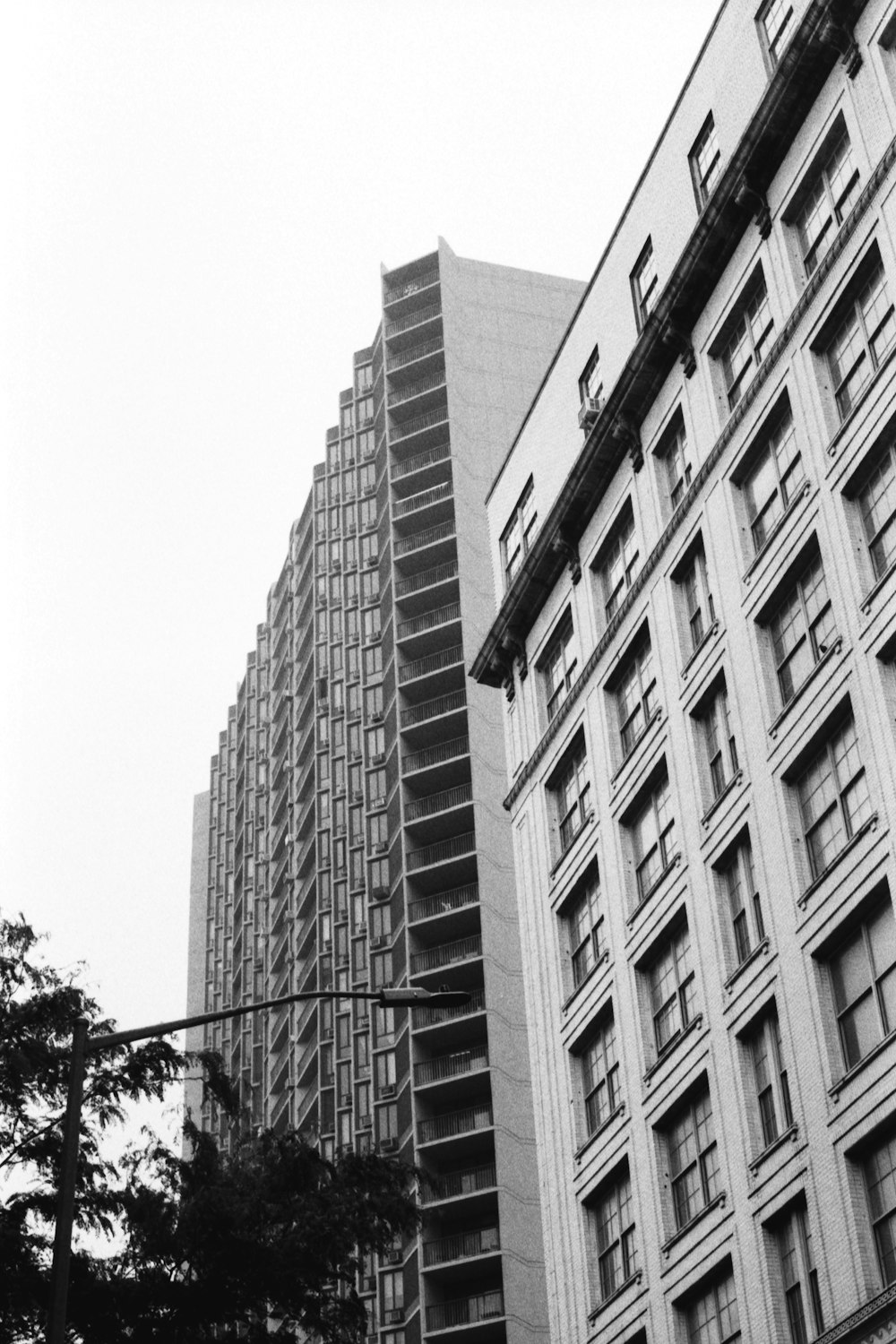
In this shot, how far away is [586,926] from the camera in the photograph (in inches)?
1772

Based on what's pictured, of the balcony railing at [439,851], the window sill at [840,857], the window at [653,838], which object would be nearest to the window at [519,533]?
the window at [653,838]

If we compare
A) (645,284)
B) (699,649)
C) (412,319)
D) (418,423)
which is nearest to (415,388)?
(418,423)

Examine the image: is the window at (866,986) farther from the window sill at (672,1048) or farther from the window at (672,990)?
the window at (672,990)

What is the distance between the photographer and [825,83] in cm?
3756

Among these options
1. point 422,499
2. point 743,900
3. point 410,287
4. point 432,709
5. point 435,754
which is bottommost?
point 743,900

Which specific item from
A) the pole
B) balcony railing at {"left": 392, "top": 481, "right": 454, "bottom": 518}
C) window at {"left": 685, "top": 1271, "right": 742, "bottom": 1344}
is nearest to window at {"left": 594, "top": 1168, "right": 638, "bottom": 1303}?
window at {"left": 685, "top": 1271, "right": 742, "bottom": 1344}

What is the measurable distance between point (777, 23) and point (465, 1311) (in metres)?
50.3

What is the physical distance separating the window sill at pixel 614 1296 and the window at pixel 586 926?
733 centimetres

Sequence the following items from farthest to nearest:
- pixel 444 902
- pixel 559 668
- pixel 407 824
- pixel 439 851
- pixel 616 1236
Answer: pixel 407 824, pixel 439 851, pixel 444 902, pixel 559 668, pixel 616 1236

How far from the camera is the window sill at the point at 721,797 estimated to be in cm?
3684

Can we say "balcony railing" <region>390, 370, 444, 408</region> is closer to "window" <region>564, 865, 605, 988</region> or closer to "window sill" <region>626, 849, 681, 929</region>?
"window" <region>564, 865, 605, 988</region>

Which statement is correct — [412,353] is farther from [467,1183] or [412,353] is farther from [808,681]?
[808,681]

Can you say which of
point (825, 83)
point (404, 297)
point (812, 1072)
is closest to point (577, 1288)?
point (812, 1072)

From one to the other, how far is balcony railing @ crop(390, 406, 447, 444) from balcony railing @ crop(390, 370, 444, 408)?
4.37 ft
